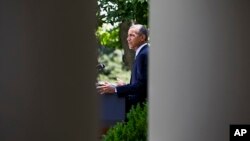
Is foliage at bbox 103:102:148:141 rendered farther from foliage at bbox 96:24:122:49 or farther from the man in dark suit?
foliage at bbox 96:24:122:49

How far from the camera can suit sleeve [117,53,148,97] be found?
12.5 feet

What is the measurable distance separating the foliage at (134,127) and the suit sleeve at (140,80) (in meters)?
0.10

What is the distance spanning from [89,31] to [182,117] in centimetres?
82

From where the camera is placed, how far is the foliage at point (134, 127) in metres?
3.84

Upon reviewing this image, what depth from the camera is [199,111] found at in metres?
3.01

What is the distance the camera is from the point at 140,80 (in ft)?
12.6

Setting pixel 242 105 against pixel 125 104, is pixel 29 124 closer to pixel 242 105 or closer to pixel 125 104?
pixel 242 105

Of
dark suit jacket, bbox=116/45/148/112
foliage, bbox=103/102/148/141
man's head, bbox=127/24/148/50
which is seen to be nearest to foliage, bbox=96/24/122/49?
man's head, bbox=127/24/148/50

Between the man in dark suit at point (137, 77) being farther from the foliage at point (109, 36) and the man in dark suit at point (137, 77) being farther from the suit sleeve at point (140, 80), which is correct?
the foliage at point (109, 36)

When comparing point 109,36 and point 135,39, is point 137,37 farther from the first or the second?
point 109,36

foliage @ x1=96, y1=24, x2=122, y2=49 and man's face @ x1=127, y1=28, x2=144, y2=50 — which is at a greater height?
foliage @ x1=96, y1=24, x2=122, y2=49

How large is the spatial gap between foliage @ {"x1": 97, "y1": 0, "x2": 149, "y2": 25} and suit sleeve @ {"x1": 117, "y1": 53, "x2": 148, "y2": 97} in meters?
0.78

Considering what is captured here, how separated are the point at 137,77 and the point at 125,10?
3.06 feet

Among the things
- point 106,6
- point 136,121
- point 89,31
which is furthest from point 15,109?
point 106,6
